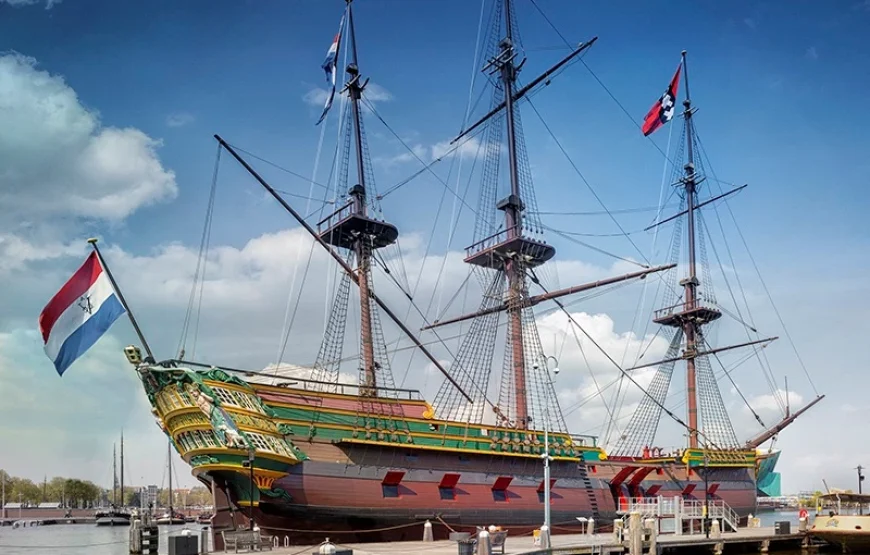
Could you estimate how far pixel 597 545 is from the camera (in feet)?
83.4

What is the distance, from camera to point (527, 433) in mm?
34812

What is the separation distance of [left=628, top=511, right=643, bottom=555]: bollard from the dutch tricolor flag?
18.3 metres

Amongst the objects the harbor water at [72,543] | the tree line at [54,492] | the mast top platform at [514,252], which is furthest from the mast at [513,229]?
the tree line at [54,492]

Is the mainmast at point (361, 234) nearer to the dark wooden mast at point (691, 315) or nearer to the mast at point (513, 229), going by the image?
the mast at point (513, 229)

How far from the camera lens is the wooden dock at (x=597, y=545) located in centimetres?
2264

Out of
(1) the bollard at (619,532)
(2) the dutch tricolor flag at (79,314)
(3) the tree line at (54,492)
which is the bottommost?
(3) the tree line at (54,492)

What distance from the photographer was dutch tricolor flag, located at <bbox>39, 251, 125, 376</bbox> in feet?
76.0

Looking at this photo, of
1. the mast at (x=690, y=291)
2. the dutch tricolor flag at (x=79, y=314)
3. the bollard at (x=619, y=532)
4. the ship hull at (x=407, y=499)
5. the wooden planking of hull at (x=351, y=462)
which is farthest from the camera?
the mast at (x=690, y=291)

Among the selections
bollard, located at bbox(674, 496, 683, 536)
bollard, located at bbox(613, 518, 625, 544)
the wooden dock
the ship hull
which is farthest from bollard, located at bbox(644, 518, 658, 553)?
bollard, located at bbox(674, 496, 683, 536)

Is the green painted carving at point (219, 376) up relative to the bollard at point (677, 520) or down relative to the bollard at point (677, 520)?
up

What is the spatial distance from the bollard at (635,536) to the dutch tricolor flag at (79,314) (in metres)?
18.3

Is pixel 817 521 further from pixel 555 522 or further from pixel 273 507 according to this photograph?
pixel 273 507

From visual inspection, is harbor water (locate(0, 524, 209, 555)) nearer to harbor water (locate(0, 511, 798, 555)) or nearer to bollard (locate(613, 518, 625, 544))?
harbor water (locate(0, 511, 798, 555))

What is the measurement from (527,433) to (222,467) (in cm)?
1543
